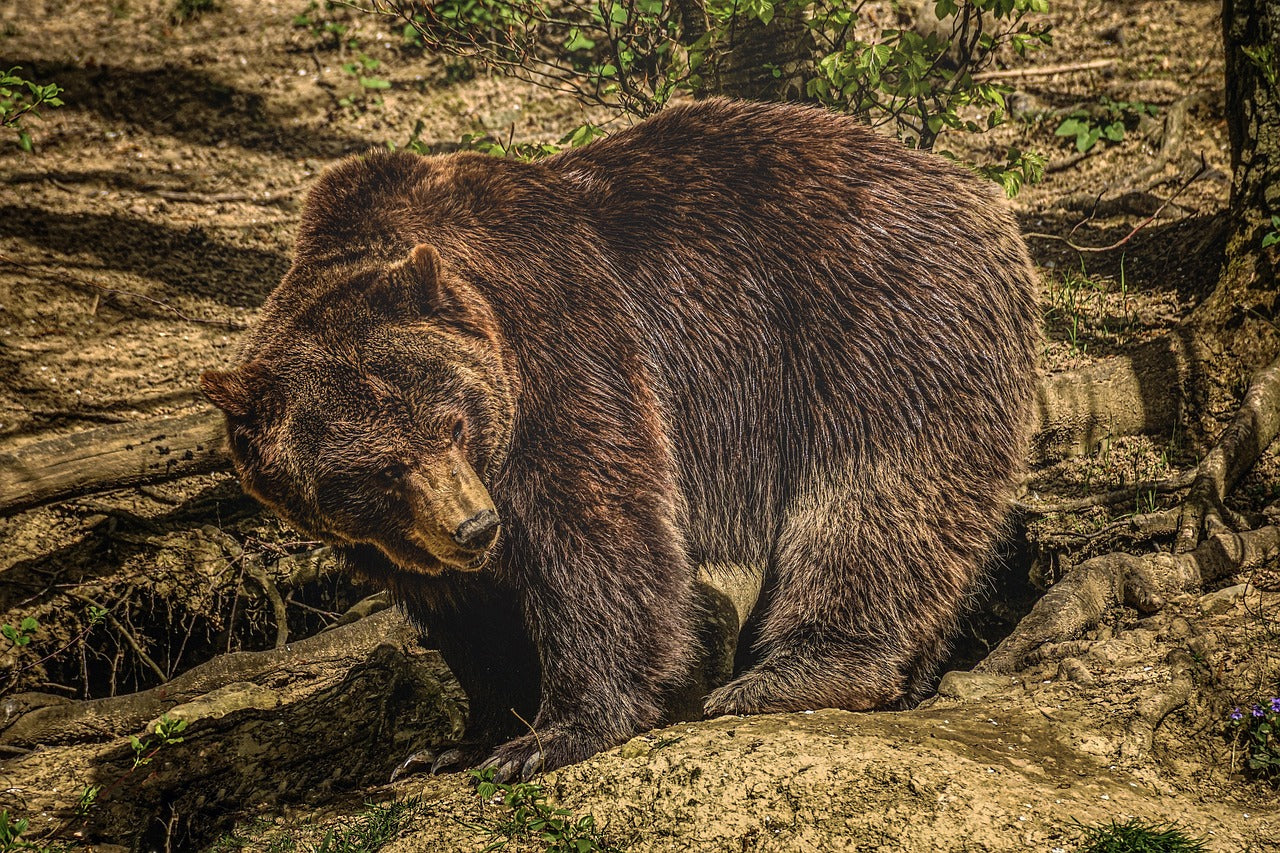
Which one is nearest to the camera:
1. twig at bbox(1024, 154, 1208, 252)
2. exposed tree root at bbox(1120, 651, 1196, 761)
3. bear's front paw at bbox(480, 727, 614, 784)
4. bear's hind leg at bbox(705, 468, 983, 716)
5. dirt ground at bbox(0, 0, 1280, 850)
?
dirt ground at bbox(0, 0, 1280, 850)

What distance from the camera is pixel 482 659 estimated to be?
3.75 metres

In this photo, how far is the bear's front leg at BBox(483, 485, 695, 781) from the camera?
3410mm

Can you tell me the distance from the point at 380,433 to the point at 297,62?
454 cm

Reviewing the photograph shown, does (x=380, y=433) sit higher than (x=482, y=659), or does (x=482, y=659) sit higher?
(x=380, y=433)

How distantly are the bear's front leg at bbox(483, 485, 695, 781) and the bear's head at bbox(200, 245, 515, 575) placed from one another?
32cm

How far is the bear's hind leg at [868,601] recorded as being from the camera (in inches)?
142

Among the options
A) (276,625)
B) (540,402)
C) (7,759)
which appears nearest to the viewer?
(540,402)

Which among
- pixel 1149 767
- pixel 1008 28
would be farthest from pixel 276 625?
pixel 1008 28

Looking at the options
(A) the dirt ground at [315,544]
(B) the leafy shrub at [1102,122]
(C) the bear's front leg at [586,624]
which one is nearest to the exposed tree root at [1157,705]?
(A) the dirt ground at [315,544]

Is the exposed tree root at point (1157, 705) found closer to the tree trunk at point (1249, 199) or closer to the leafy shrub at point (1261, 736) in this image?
the leafy shrub at point (1261, 736)

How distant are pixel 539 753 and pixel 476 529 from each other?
3.00 feet

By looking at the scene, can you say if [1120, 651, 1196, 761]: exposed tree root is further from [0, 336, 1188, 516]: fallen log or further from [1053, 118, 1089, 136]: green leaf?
[1053, 118, 1089, 136]: green leaf

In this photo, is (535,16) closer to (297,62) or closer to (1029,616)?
(297,62)

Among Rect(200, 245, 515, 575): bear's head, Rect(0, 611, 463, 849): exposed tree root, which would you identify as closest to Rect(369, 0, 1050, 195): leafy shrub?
Rect(200, 245, 515, 575): bear's head
